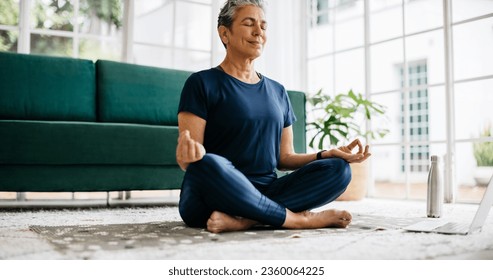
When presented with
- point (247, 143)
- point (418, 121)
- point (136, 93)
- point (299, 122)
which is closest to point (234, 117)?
point (247, 143)

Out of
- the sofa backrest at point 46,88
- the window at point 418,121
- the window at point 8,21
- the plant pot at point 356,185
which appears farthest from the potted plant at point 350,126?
the window at point 418,121

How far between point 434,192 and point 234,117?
116 centimetres

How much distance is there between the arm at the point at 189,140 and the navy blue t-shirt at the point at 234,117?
22 millimetres

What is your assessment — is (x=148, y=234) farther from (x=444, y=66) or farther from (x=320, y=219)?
(x=444, y=66)

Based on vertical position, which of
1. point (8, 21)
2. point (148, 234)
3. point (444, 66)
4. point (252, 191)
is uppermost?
point (8, 21)

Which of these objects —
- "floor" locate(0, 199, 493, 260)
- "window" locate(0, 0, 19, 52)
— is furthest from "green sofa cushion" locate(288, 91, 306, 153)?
"window" locate(0, 0, 19, 52)

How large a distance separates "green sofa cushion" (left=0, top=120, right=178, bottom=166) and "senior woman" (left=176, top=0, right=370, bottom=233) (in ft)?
3.40

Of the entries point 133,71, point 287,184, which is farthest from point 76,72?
point 287,184

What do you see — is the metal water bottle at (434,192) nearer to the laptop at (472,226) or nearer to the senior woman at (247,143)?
the laptop at (472,226)

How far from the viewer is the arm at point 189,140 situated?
1270 millimetres

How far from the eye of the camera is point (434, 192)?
2.14m

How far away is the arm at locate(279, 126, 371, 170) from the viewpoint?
152cm

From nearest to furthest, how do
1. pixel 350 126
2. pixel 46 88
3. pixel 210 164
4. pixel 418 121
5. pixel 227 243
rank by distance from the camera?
pixel 227 243 → pixel 210 164 → pixel 46 88 → pixel 350 126 → pixel 418 121
